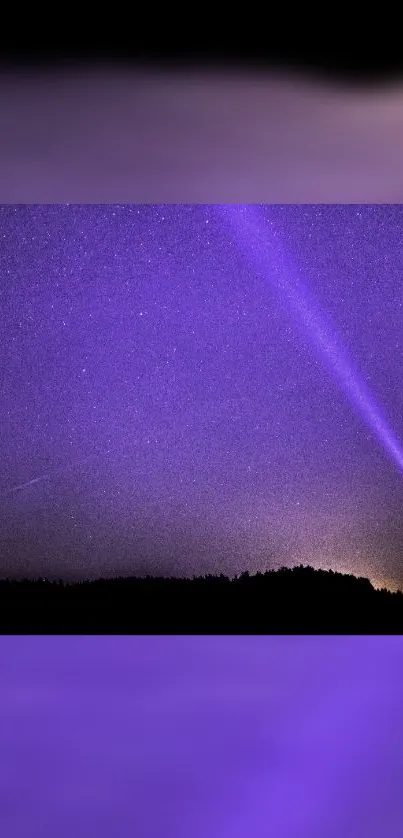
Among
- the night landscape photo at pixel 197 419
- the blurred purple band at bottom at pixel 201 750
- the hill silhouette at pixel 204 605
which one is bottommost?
the blurred purple band at bottom at pixel 201 750

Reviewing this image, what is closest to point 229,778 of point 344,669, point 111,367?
point 344,669

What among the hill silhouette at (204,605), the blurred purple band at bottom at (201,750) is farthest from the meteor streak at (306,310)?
the blurred purple band at bottom at (201,750)

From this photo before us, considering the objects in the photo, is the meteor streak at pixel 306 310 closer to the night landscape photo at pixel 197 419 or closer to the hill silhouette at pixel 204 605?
the night landscape photo at pixel 197 419

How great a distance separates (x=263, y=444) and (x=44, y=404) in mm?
990

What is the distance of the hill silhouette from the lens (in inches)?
158

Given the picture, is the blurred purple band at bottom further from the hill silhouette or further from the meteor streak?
the meteor streak

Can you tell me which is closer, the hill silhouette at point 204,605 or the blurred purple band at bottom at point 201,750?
the blurred purple band at bottom at point 201,750

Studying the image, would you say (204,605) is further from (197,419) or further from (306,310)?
(306,310)

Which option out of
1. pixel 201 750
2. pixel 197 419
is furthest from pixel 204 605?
pixel 201 750

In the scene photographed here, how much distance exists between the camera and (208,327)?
4023mm

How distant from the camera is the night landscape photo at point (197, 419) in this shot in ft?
13.1

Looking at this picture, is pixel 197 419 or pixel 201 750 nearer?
pixel 201 750

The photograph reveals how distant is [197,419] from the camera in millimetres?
4008

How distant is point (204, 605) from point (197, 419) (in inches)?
32.5
